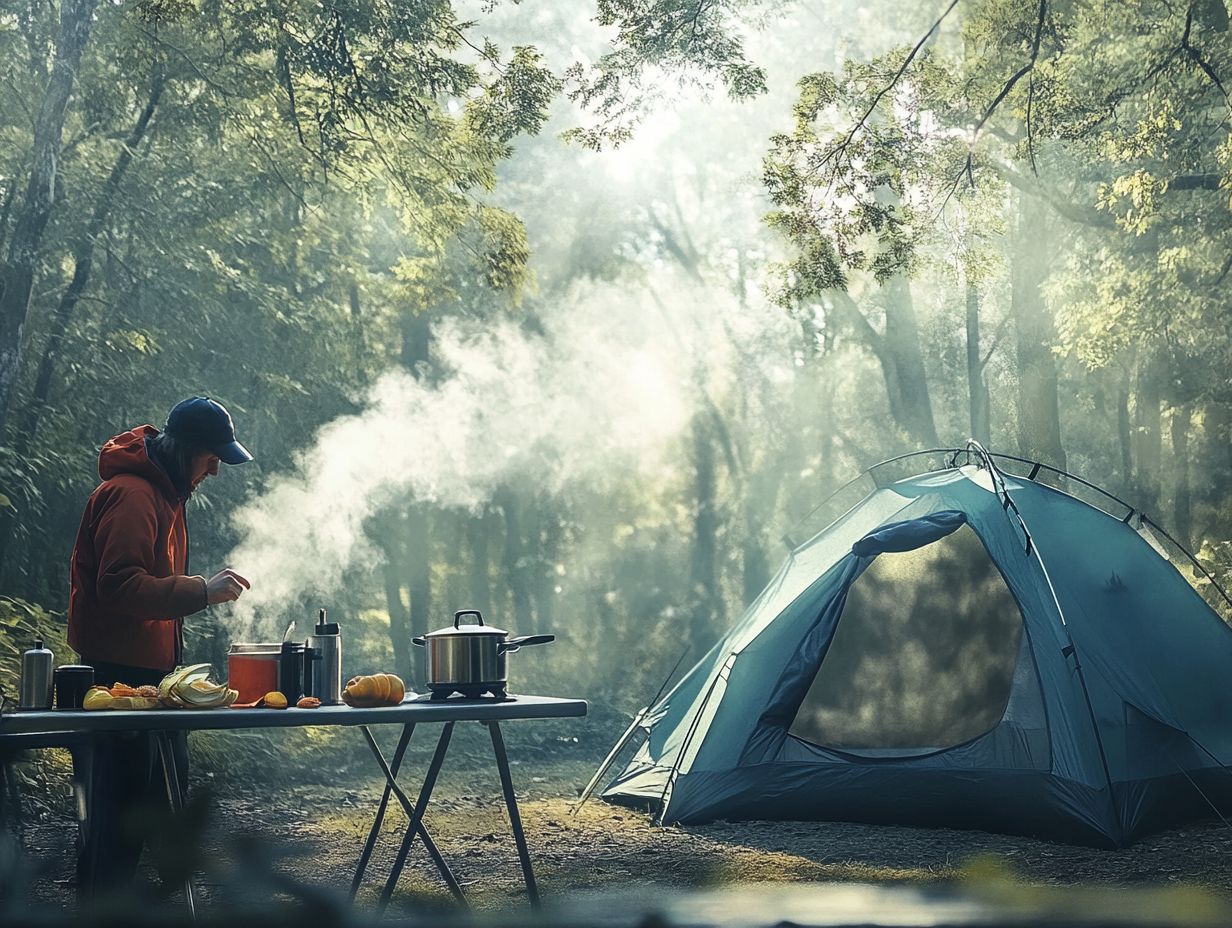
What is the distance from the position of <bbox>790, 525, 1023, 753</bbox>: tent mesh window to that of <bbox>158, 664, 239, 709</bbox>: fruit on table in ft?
14.8

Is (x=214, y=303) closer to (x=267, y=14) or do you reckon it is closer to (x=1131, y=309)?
(x=267, y=14)

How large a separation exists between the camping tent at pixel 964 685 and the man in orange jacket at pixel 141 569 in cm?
362

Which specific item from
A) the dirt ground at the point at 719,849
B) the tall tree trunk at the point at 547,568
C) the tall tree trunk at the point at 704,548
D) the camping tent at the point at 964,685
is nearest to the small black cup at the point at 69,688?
the dirt ground at the point at 719,849

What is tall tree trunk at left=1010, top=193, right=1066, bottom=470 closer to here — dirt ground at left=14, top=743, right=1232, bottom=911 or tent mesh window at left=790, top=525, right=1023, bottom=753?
tent mesh window at left=790, top=525, right=1023, bottom=753

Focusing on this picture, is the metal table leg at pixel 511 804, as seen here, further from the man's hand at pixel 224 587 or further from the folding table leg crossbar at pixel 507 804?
the man's hand at pixel 224 587

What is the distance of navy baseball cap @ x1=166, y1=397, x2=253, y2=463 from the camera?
367 cm

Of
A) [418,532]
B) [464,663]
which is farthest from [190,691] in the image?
[418,532]

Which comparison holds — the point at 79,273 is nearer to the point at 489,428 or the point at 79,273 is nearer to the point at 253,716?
the point at 253,716

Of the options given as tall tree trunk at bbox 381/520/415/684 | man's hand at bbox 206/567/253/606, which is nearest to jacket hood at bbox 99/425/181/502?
man's hand at bbox 206/567/253/606

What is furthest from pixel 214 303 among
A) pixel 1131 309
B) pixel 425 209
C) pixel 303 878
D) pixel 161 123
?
pixel 303 878

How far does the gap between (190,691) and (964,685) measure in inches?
195

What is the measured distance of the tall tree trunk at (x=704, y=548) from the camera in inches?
915

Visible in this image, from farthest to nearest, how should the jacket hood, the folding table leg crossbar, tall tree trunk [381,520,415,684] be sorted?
1. tall tree trunk [381,520,415,684]
2. the jacket hood
3. the folding table leg crossbar

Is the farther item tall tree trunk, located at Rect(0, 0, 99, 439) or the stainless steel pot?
tall tree trunk, located at Rect(0, 0, 99, 439)
